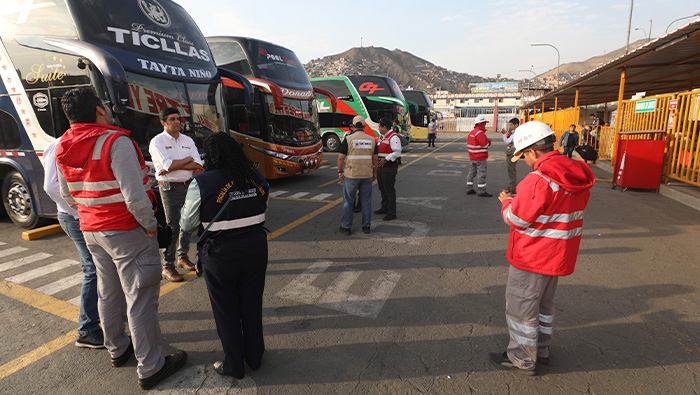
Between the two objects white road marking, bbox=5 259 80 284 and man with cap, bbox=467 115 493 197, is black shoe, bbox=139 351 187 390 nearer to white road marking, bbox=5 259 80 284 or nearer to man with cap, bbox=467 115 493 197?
white road marking, bbox=5 259 80 284

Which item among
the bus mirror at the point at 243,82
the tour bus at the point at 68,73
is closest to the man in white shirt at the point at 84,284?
the tour bus at the point at 68,73

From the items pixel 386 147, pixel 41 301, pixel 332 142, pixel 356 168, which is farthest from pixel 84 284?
pixel 332 142

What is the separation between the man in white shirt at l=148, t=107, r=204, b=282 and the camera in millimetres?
4145

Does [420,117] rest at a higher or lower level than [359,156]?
higher

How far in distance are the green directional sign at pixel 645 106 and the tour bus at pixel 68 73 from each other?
11236 mm

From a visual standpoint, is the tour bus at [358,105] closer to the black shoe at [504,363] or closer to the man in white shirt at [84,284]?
the man in white shirt at [84,284]

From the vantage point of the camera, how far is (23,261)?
16.2 feet

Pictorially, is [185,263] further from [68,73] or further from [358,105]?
[358,105]

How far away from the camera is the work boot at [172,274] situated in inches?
167

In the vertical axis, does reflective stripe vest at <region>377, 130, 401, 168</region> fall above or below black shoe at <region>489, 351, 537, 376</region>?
above

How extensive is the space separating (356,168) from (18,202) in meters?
5.74

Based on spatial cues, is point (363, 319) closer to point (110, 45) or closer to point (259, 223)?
point (259, 223)

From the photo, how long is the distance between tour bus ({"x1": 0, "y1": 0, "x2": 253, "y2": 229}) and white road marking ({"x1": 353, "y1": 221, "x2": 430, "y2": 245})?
3.30m

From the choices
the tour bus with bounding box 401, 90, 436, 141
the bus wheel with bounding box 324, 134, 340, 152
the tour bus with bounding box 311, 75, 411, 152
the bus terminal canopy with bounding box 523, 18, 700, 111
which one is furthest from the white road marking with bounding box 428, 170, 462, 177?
the tour bus with bounding box 401, 90, 436, 141
